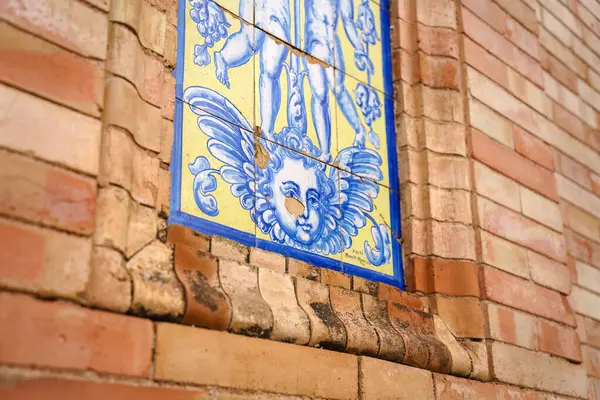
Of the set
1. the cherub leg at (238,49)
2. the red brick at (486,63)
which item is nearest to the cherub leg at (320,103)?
the cherub leg at (238,49)

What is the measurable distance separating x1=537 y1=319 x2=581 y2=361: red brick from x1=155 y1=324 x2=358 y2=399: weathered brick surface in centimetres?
120

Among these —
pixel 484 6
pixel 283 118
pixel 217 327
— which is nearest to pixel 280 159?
pixel 283 118

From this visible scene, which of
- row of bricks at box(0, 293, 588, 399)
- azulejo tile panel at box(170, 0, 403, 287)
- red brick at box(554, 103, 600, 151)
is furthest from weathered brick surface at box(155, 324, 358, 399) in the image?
red brick at box(554, 103, 600, 151)

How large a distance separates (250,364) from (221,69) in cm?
109

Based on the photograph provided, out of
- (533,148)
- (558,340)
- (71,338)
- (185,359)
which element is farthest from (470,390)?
(71,338)

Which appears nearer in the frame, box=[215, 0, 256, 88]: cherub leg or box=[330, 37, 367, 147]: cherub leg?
box=[215, 0, 256, 88]: cherub leg

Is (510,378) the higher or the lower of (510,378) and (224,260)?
→ the lower

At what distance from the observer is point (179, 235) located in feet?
7.59

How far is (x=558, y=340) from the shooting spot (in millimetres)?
3391

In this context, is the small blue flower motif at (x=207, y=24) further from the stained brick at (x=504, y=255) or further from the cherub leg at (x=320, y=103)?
the stained brick at (x=504, y=255)

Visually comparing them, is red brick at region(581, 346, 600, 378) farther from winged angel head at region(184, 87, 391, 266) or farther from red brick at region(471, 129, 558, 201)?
winged angel head at region(184, 87, 391, 266)

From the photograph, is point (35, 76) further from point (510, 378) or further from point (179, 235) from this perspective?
point (510, 378)

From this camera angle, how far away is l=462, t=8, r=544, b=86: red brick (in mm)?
3691

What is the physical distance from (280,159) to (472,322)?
1.01 m
